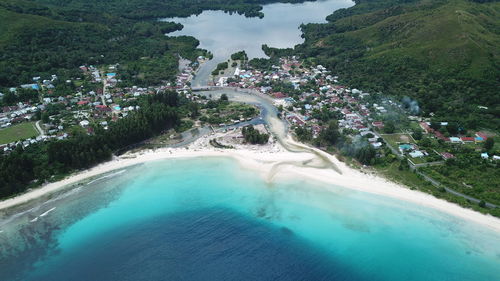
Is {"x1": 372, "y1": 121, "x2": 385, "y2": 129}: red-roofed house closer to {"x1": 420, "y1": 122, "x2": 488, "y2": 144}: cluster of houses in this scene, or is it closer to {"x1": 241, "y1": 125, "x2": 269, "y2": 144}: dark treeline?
{"x1": 420, "y1": 122, "x2": 488, "y2": 144}: cluster of houses

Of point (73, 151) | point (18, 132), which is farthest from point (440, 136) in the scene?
point (18, 132)

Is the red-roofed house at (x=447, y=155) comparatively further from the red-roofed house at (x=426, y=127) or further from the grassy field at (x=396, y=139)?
the red-roofed house at (x=426, y=127)

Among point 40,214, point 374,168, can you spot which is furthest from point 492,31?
point 40,214

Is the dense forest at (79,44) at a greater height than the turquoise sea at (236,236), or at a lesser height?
greater

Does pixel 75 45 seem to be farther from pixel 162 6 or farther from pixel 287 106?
pixel 287 106

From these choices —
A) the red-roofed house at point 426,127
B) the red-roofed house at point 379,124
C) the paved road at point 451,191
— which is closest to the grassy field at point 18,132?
the red-roofed house at point 379,124

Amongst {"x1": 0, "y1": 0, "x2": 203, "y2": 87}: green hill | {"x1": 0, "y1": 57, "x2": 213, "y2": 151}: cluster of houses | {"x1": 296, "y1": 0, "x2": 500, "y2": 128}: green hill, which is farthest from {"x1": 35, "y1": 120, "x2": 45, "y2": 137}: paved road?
{"x1": 296, "y1": 0, "x2": 500, "y2": 128}: green hill
